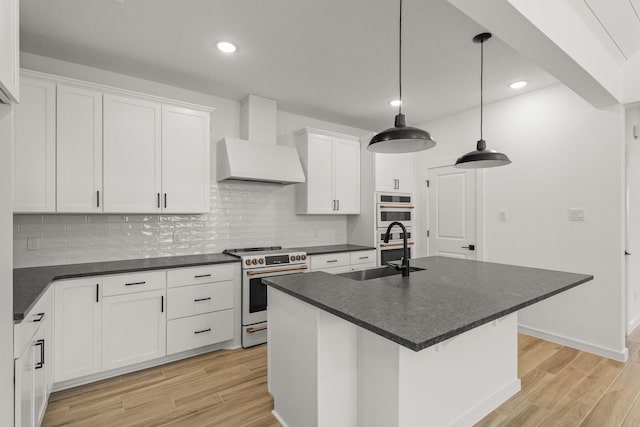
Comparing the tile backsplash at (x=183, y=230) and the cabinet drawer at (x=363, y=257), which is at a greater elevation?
the tile backsplash at (x=183, y=230)

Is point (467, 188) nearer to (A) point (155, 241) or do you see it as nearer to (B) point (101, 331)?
(A) point (155, 241)

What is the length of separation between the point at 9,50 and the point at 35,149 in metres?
1.58

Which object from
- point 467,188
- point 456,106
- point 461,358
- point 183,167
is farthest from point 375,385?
point 456,106

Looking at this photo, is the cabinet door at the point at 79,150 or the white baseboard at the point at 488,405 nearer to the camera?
the white baseboard at the point at 488,405

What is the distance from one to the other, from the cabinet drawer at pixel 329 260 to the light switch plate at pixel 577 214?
241 cm

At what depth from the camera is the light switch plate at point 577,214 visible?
10.4 feet

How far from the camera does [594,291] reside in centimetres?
314

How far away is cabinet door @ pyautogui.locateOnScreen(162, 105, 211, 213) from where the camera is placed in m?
3.08

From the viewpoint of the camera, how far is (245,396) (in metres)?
2.38

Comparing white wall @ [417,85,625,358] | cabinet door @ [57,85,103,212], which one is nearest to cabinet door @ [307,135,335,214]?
white wall @ [417,85,625,358]

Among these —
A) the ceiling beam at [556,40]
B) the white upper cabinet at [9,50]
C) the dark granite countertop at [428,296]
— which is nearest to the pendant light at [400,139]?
the ceiling beam at [556,40]

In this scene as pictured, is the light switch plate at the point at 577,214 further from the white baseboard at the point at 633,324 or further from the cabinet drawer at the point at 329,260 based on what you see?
the cabinet drawer at the point at 329,260

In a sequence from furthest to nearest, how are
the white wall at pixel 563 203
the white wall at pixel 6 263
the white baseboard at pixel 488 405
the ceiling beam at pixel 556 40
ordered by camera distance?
1. the white wall at pixel 563 203
2. the white baseboard at pixel 488 405
3. the ceiling beam at pixel 556 40
4. the white wall at pixel 6 263

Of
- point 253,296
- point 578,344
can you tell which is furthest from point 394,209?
point 578,344
